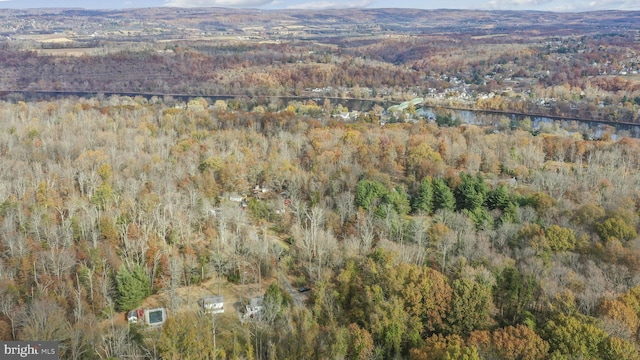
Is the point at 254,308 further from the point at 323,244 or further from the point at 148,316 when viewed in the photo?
the point at 323,244

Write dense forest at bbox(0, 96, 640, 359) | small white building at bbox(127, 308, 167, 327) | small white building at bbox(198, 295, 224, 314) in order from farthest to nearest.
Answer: small white building at bbox(198, 295, 224, 314) < small white building at bbox(127, 308, 167, 327) < dense forest at bbox(0, 96, 640, 359)

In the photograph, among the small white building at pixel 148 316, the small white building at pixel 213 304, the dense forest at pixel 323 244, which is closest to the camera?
the dense forest at pixel 323 244

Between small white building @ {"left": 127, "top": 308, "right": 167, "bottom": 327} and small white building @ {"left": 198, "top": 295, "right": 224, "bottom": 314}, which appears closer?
small white building @ {"left": 127, "top": 308, "right": 167, "bottom": 327}

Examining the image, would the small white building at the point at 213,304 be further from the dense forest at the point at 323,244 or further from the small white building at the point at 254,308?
the small white building at the point at 254,308

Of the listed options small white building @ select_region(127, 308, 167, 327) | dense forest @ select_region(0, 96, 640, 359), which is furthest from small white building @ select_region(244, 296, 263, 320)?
small white building @ select_region(127, 308, 167, 327)

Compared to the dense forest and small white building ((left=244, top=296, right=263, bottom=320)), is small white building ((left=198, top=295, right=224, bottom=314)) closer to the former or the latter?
the dense forest

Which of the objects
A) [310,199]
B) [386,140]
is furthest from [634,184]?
[310,199]

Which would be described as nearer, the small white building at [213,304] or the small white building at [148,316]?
the small white building at [148,316]

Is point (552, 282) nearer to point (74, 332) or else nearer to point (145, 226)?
point (74, 332)

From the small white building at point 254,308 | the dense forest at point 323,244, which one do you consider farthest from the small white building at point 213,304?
the small white building at point 254,308
